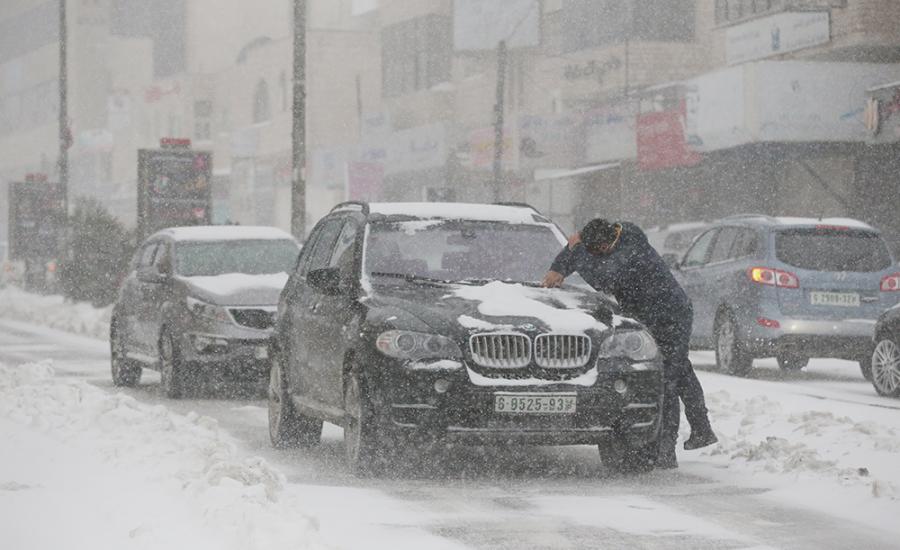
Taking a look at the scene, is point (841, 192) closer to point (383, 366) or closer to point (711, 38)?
point (711, 38)

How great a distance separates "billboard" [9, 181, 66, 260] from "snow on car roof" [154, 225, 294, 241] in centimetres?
3364

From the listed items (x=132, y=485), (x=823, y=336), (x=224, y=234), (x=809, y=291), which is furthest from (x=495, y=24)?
(x=132, y=485)

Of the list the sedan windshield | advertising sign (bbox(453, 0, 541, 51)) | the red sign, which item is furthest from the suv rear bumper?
advertising sign (bbox(453, 0, 541, 51))

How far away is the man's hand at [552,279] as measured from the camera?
35.8ft

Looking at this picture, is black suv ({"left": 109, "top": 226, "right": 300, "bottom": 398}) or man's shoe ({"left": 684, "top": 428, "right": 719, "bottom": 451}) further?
black suv ({"left": 109, "top": 226, "right": 300, "bottom": 398})

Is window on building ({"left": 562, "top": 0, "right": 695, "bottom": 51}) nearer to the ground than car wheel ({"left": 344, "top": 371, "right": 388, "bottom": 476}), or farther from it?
farther from it

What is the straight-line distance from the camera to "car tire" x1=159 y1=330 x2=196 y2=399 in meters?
17.0

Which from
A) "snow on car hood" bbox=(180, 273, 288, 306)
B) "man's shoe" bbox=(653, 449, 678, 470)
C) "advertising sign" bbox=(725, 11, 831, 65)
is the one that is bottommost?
"man's shoe" bbox=(653, 449, 678, 470)

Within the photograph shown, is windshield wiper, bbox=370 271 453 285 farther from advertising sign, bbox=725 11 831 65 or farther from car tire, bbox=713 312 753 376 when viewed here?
advertising sign, bbox=725 11 831 65

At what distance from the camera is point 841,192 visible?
4259cm

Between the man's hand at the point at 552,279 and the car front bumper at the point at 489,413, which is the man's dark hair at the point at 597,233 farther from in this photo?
the car front bumper at the point at 489,413

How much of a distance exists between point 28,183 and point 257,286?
36483 mm

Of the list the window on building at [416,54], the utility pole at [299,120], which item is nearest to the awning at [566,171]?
the window on building at [416,54]

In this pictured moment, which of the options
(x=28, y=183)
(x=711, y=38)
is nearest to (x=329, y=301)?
(x=28, y=183)
